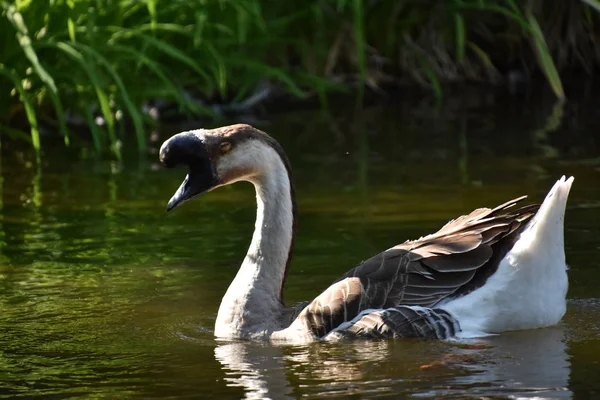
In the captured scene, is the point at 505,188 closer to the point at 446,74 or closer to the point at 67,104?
the point at 67,104

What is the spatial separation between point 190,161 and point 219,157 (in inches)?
6.2

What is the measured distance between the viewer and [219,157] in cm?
627

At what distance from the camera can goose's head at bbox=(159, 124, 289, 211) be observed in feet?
20.2

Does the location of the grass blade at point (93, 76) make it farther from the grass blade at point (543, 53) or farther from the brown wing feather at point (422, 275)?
the grass blade at point (543, 53)

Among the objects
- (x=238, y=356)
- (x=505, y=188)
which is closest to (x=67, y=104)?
(x=505, y=188)

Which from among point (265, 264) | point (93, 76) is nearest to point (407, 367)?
point (265, 264)

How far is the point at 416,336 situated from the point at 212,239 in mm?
2695

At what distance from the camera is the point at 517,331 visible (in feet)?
20.2

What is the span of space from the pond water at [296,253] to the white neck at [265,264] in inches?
6.7

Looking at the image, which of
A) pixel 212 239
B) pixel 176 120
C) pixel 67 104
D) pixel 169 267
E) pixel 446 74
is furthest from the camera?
pixel 446 74

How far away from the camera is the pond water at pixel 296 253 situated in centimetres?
546

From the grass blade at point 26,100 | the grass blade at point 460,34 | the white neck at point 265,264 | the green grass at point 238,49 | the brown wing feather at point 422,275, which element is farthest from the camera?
the grass blade at point 460,34

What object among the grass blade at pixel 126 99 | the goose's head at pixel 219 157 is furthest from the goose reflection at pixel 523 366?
the grass blade at pixel 126 99

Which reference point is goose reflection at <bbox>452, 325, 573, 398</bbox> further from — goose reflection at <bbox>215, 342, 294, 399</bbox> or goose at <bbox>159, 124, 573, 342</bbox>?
goose reflection at <bbox>215, 342, 294, 399</bbox>
